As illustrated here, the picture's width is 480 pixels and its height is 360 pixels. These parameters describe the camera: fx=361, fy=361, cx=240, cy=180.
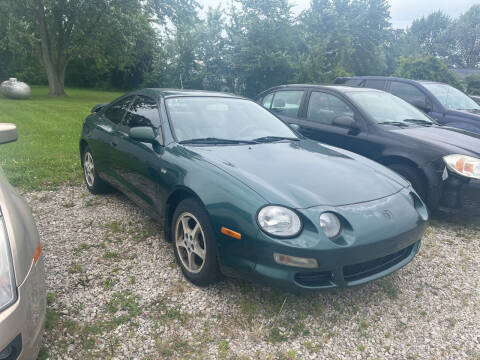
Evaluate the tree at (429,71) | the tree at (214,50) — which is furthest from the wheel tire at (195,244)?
the tree at (214,50)

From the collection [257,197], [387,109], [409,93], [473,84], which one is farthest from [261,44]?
[257,197]

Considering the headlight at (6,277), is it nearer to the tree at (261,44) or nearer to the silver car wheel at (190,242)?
the silver car wheel at (190,242)

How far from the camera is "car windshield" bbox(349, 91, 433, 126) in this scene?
15.5 feet

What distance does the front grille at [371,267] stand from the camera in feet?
7.66

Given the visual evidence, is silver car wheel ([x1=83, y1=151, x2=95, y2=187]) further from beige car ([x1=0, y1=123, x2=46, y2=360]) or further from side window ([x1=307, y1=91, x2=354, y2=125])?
side window ([x1=307, y1=91, x2=354, y2=125])

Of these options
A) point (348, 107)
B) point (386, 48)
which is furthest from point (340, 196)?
point (386, 48)

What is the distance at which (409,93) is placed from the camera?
685 centimetres

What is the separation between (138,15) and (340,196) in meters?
23.0

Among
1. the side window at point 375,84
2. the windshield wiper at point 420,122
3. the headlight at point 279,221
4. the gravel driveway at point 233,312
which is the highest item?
the side window at point 375,84

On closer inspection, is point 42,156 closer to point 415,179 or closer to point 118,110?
point 118,110

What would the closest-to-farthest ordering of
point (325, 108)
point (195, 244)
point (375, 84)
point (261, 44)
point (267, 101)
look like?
point (195, 244) → point (325, 108) → point (267, 101) → point (375, 84) → point (261, 44)

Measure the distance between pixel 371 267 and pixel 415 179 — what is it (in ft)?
6.92

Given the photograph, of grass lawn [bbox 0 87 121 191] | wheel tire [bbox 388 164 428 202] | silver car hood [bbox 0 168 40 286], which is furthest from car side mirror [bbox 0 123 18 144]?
wheel tire [bbox 388 164 428 202]

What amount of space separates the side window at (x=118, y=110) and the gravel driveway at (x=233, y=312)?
142cm
